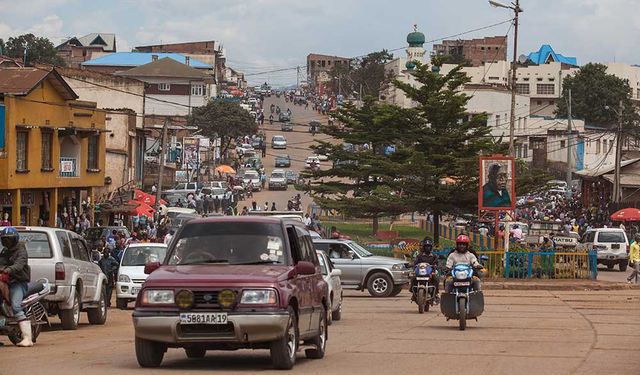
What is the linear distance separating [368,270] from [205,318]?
69.0 feet

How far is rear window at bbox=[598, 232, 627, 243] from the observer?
→ 161 feet

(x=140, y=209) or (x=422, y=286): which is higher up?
(x=140, y=209)

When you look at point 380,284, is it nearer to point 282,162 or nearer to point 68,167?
point 68,167

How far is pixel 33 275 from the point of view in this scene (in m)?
19.5

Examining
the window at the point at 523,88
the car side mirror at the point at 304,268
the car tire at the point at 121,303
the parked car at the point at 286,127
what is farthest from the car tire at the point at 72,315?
the window at the point at 523,88

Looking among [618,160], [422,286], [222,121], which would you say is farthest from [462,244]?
[222,121]

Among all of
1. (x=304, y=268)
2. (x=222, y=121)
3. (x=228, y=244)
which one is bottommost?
(x=304, y=268)

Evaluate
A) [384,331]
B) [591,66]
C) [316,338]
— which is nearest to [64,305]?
[384,331]

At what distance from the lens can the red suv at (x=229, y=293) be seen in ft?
40.5

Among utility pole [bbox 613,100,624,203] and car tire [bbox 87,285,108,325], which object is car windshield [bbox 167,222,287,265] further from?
Answer: utility pole [bbox 613,100,624,203]

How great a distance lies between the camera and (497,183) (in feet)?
141

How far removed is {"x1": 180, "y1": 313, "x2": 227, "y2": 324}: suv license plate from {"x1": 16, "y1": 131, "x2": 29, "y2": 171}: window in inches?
1303

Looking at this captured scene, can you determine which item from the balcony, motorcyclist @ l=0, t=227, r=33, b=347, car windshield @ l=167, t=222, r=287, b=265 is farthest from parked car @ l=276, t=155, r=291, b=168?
car windshield @ l=167, t=222, r=287, b=265

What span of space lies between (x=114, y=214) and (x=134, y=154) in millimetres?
14337
